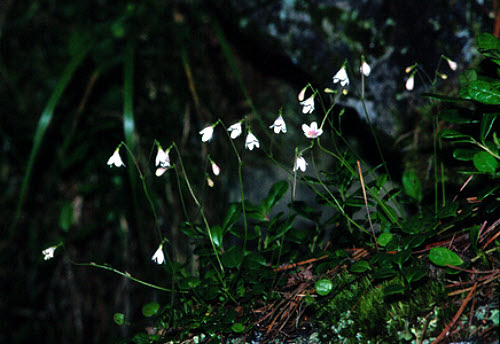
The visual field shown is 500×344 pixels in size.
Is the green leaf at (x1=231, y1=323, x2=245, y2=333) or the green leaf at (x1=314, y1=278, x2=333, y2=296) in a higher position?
the green leaf at (x1=314, y1=278, x2=333, y2=296)

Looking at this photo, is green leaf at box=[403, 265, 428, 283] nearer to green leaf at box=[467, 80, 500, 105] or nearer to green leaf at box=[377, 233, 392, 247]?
green leaf at box=[377, 233, 392, 247]

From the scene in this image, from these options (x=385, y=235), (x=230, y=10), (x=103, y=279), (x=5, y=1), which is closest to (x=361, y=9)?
(x=230, y=10)

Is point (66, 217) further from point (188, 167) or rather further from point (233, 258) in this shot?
point (233, 258)

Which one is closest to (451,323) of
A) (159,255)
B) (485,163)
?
(485,163)

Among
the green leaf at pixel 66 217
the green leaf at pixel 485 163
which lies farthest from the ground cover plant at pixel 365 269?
the green leaf at pixel 66 217

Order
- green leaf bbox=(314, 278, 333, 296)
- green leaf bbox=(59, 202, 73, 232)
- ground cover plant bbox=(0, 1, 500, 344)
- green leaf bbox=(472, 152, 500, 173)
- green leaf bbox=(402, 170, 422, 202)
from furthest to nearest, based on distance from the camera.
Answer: green leaf bbox=(59, 202, 73, 232), green leaf bbox=(402, 170, 422, 202), ground cover plant bbox=(0, 1, 500, 344), green leaf bbox=(314, 278, 333, 296), green leaf bbox=(472, 152, 500, 173)

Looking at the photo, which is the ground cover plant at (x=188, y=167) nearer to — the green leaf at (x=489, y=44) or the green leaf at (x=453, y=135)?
the green leaf at (x=453, y=135)

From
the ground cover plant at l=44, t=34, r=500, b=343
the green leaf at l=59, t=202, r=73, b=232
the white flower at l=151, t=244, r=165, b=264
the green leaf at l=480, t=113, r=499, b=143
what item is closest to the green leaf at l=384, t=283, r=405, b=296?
the ground cover plant at l=44, t=34, r=500, b=343
